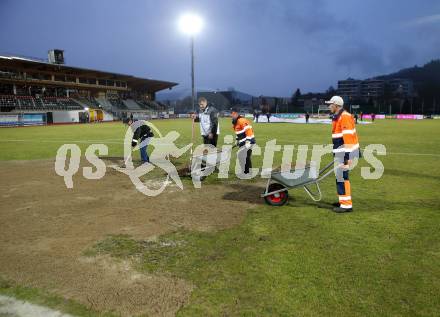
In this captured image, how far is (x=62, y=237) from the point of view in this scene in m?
5.17

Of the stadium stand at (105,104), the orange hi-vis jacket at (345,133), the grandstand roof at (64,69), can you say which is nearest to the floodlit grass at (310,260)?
the orange hi-vis jacket at (345,133)

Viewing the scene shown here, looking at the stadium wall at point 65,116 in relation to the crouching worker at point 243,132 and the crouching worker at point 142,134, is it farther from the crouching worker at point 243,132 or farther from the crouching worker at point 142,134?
the crouching worker at point 243,132

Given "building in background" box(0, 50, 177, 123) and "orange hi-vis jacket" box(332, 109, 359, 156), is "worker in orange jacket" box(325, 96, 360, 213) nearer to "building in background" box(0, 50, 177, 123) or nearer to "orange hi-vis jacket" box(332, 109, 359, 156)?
"orange hi-vis jacket" box(332, 109, 359, 156)

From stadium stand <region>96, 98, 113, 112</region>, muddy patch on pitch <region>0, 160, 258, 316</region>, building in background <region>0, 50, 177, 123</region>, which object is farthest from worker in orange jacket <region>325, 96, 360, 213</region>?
stadium stand <region>96, 98, 113, 112</region>

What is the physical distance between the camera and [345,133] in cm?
605

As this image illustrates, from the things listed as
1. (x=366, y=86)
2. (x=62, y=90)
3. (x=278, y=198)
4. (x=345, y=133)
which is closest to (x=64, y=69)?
(x=62, y=90)

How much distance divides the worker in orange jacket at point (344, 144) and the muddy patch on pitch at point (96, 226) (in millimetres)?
1837

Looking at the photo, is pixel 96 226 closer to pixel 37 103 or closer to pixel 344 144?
pixel 344 144

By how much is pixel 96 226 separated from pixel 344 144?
4707 millimetres

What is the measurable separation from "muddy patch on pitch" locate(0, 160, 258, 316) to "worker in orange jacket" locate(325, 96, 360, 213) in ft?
6.03

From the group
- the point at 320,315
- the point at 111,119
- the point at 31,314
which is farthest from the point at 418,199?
the point at 111,119

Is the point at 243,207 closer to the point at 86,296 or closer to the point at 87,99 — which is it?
the point at 86,296

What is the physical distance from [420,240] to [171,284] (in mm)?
3698

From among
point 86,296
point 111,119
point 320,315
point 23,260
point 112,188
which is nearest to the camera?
point 320,315
